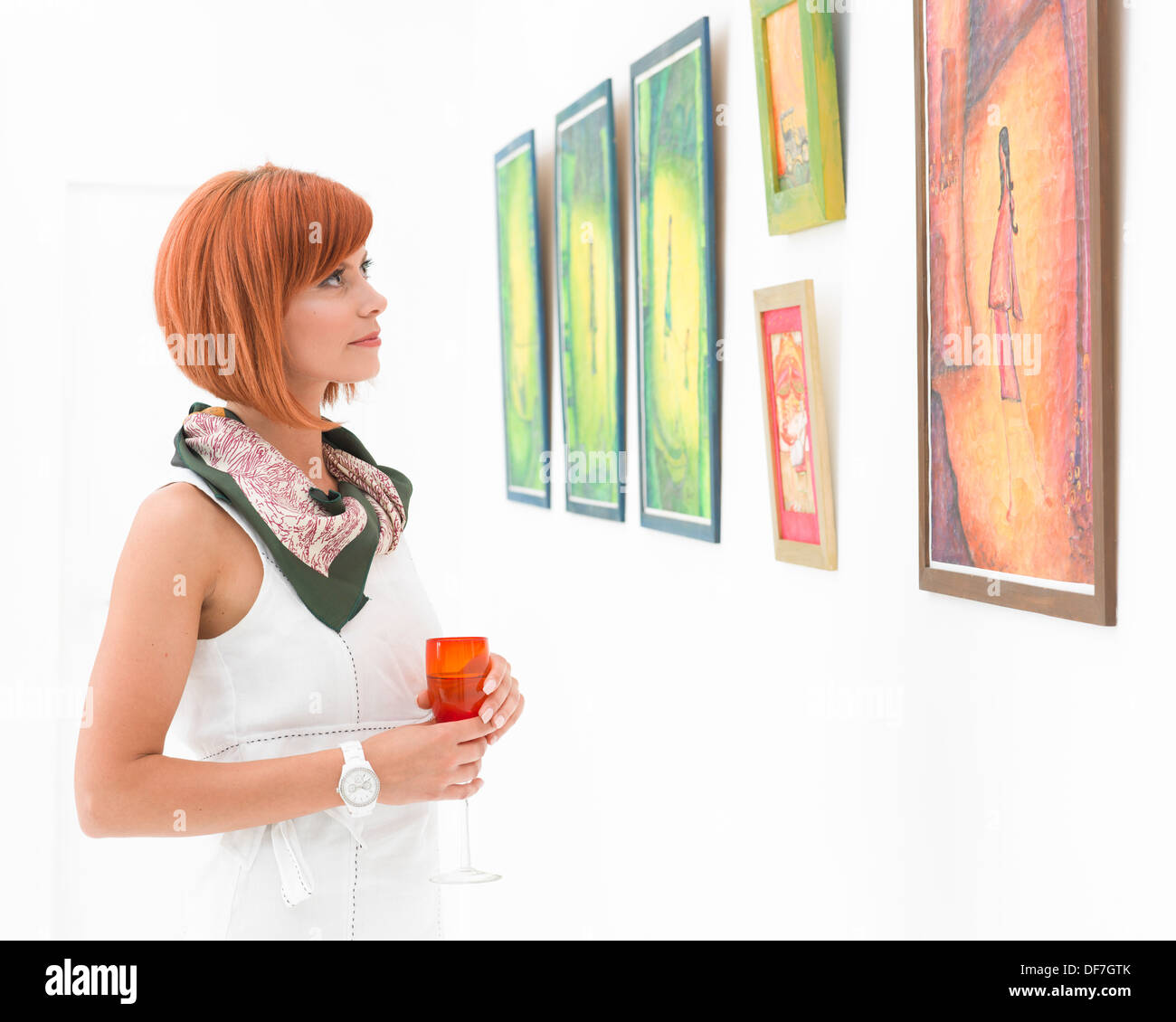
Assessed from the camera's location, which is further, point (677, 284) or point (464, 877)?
point (677, 284)

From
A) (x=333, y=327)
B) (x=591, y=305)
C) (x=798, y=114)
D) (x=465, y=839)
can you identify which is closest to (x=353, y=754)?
(x=465, y=839)

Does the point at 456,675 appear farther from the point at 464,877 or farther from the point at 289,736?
the point at 464,877

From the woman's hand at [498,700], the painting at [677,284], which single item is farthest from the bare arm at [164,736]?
the painting at [677,284]

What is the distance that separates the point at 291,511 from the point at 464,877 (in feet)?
1.81

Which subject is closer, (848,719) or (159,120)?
(848,719)

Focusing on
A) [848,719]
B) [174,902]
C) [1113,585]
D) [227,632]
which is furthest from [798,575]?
[174,902]

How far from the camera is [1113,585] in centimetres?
102

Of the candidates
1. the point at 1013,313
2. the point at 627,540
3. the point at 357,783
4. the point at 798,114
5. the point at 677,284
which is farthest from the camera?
the point at 627,540

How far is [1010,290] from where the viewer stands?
1.14 meters

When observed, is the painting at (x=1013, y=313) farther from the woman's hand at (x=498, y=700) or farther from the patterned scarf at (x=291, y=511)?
the patterned scarf at (x=291, y=511)

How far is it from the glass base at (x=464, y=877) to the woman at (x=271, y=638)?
2 centimetres

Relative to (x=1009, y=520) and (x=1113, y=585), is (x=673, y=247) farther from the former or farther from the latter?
(x=1113, y=585)

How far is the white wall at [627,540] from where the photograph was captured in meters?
1.08

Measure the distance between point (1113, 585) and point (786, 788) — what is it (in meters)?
0.75
